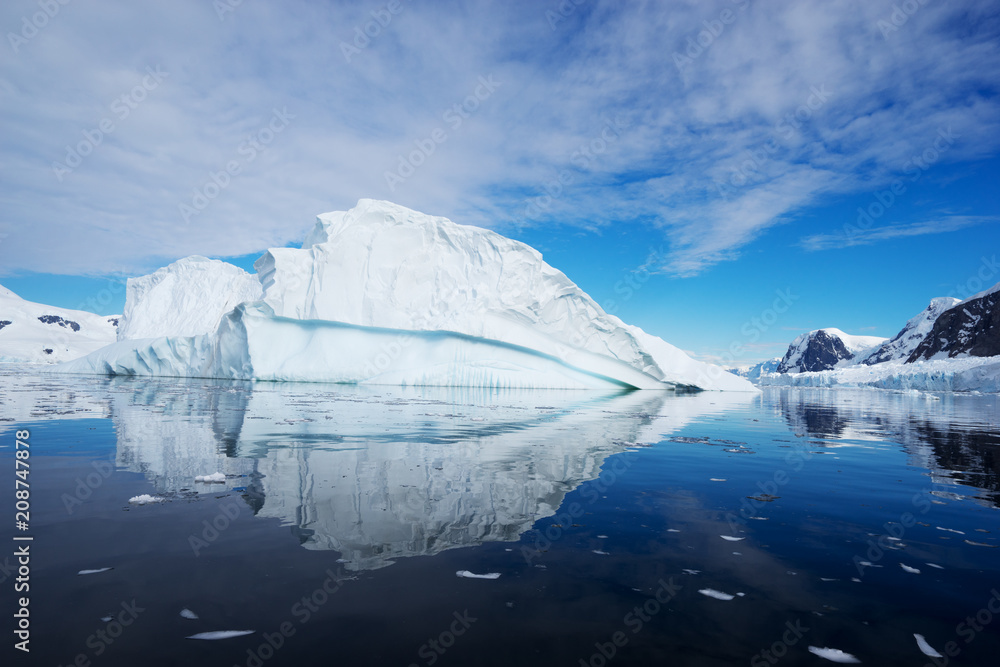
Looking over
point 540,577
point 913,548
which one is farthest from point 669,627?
point 913,548

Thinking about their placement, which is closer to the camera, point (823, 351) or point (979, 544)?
point (979, 544)

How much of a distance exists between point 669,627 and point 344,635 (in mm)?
1613

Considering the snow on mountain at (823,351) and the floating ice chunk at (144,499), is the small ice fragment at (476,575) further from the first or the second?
the snow on mountain at (823,351)

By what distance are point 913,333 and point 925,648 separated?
172744 mm

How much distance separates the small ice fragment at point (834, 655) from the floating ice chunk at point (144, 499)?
495 centimetres

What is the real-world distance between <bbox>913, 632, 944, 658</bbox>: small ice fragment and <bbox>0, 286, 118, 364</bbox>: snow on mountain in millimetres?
93765

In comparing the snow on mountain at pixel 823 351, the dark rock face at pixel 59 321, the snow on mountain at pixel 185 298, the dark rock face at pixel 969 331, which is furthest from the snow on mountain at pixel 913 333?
the dark rock face at pixel 59 321

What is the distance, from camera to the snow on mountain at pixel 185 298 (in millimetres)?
40656

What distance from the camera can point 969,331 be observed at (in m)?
96.2

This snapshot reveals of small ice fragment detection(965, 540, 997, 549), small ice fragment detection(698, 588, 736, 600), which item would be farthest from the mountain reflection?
small ice fragment detection(698, 588, 736, 600)

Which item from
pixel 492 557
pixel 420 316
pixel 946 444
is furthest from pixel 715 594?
pixel 420 316

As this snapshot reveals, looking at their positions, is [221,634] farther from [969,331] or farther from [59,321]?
[59,321]

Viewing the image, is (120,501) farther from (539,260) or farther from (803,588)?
(539,260)

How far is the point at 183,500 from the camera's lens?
4395 millimetres
